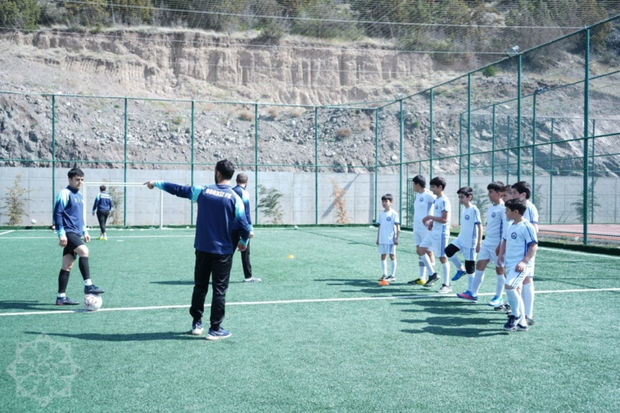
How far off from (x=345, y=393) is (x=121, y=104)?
38258 mm

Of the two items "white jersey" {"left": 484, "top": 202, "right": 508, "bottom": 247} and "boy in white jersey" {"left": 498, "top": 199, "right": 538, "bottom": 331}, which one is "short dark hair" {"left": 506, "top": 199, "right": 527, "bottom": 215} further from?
"white jersey" {"left": 484, "top": 202, "right": 508, "bottom": 247}

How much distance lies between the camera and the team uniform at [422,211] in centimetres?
902

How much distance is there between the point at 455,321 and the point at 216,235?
2909 mm

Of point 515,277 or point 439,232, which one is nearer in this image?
point 515,277

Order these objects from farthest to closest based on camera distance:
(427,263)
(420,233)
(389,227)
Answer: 1. (420,233)
2. (389,227)
3. (427,263)

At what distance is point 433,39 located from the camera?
2042 inches

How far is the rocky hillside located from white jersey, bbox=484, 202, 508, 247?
24477mm

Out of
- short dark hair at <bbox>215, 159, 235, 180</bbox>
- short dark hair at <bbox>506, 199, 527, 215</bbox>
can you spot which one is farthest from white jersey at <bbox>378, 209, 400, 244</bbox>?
short dark hair at <bbox>215, 159, 235, 180</bbox>

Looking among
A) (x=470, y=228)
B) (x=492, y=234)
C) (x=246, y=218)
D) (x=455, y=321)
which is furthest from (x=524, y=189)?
(x=246, y=218)

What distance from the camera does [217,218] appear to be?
548cm

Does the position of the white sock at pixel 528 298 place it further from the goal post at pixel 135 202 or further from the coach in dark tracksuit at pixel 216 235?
the goal post at pixel 135 202

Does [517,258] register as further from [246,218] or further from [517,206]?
[246,218]

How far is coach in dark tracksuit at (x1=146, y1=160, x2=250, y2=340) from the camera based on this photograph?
17.9 feet

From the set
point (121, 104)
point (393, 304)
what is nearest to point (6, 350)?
point (393, 304)
